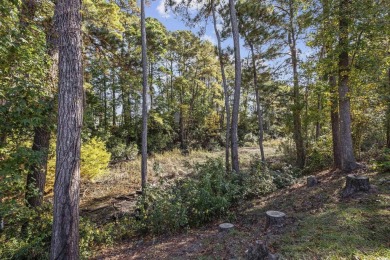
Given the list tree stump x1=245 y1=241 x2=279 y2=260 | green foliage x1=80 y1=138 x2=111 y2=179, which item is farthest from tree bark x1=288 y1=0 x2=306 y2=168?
green foliage x1=80 y1=138 x2=111 y2=179

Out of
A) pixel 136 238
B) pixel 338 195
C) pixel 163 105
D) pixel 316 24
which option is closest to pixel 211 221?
pixel 136 238

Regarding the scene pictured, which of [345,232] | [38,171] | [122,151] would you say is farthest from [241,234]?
[122,151]

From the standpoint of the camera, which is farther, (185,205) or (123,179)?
(123,179)

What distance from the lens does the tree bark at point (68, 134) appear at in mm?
2746

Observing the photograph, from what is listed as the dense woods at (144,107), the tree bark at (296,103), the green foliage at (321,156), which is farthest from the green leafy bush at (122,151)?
the green foliage at (321,156)

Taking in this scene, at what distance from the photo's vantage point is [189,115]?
54.5 ft

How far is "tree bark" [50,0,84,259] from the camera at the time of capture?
108 inches

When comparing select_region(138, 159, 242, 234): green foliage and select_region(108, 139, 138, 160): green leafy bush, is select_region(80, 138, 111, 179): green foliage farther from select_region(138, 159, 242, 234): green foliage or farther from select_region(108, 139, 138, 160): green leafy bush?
select_region(108, 139, 138, 160): green leafy bush

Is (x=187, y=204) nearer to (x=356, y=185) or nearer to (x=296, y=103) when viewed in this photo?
(x=356, y=185)

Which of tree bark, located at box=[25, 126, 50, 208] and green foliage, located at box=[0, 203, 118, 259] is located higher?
tree bark, located at box=[25, 126, 50, 208]

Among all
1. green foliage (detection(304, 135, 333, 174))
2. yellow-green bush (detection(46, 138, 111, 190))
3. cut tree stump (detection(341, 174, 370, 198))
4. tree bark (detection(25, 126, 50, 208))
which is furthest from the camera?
green foliage (detection(304, 135, 333, 174))

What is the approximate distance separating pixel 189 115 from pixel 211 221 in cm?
1223

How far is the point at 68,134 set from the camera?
2.83 meters

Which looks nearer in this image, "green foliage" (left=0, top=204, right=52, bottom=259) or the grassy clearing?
the grassy clearing
